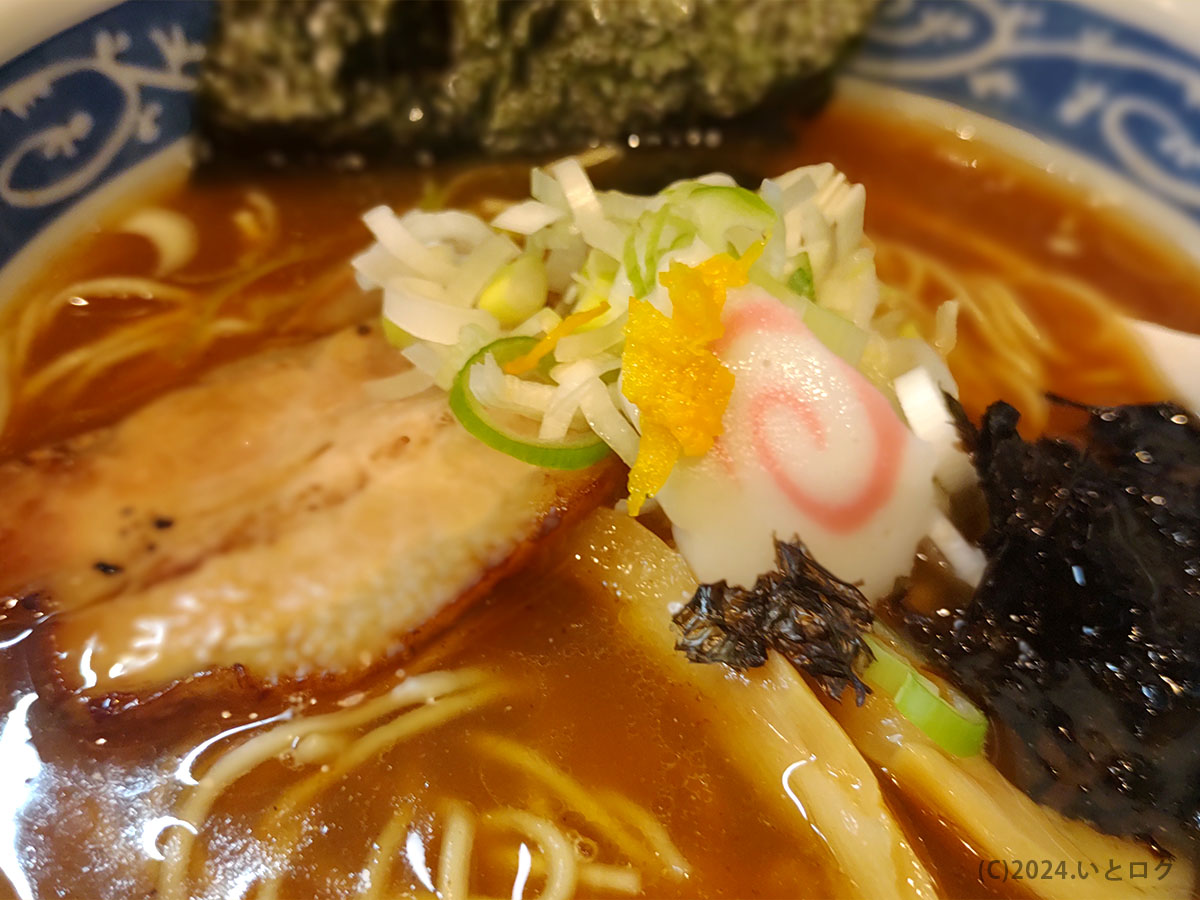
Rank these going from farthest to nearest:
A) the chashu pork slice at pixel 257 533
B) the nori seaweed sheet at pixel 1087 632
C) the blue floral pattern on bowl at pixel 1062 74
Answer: the blue floral pattern on bowl at pixel 1062 74
the chashu pork slice at pixel 257 533
the nori seaweed sheet at pixel 1087 632

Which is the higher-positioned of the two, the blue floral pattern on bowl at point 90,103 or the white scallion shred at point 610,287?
the blue floral pattern on bowl at point 90,103

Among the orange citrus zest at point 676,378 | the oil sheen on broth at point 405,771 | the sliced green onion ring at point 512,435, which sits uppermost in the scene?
the orange citrus zest at point 676,378

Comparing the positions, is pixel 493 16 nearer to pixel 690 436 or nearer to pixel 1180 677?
pixel 690 436

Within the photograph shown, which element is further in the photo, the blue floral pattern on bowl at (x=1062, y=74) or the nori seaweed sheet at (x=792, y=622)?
the blue floral pattern on bowl at (x=1062, y=74)

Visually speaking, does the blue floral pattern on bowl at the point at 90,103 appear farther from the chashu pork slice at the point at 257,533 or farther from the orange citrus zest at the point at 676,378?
the orange citrus zest at the point at 676,378

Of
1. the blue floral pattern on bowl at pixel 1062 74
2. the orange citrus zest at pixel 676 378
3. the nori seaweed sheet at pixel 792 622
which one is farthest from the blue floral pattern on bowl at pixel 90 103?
the blue floral pattern on bowl at pixel 1062 74

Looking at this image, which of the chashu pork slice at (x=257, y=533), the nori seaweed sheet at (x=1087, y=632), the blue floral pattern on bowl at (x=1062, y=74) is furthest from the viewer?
the blue floral pattern on bowl at (x=1062, y=74)
